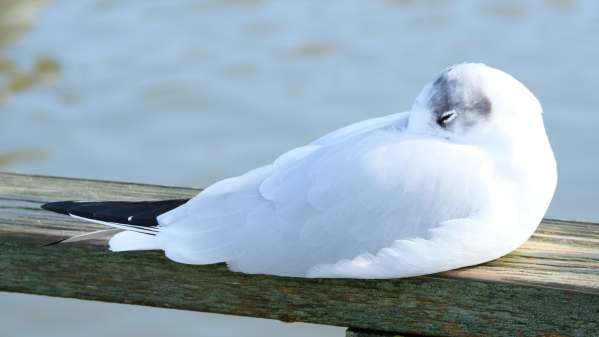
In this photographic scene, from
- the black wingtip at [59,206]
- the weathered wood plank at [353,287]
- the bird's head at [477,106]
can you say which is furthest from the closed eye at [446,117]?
the black wingtip at [59,206]

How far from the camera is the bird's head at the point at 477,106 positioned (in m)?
2.22

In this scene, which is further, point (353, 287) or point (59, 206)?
point (59, 206)

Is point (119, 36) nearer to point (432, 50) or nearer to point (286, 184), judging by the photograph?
point (432, 50)

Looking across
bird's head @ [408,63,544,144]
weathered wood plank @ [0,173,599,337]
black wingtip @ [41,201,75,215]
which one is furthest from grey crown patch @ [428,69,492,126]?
black wingtip @ [41,201,75,215]

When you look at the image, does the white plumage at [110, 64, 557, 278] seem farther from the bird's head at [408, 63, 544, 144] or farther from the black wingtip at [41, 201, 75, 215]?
the black wingtip at [41, 201, 75, 215]

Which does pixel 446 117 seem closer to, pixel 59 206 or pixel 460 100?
pixel 460 100

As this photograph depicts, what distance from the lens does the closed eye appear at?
2234 millimetres

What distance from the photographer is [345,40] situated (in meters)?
7.05

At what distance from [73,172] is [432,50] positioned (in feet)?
8.00

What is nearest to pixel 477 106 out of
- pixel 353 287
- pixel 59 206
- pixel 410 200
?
pixel 410 200

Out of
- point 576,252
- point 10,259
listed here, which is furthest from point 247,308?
point 576,252

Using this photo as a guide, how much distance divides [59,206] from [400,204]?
699mm

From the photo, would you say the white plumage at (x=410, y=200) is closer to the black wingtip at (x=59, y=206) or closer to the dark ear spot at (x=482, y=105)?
the dark ear spot at (x=482, y=105)

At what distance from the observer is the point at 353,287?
84.6 inches
